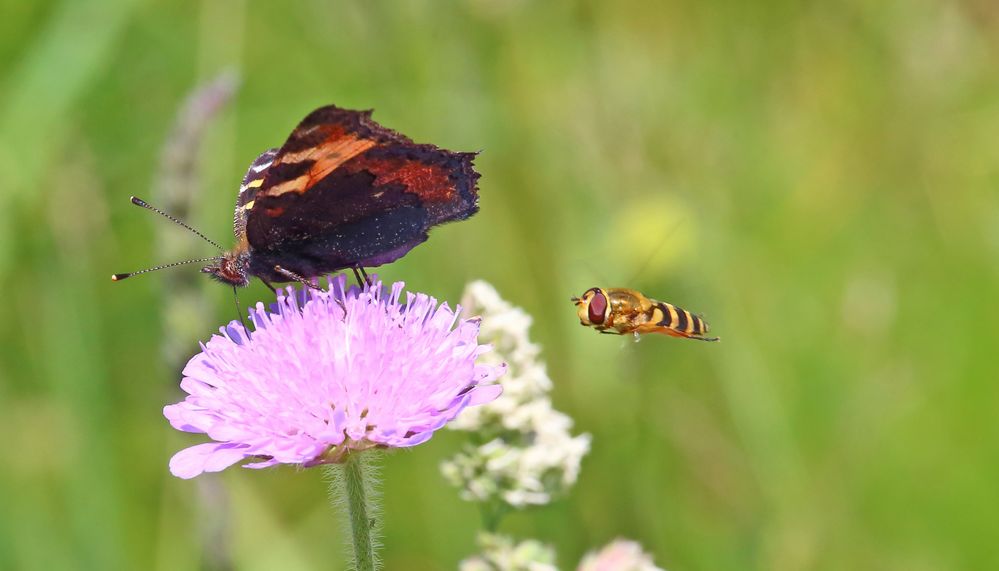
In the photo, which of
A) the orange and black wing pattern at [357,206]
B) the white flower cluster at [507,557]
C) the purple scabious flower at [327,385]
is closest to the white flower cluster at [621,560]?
the white flower cluster at [507,557]

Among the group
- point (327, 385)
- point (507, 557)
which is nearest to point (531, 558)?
point (507, 557)

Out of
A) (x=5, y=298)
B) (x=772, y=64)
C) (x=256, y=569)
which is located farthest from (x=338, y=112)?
(x=772, y=64)

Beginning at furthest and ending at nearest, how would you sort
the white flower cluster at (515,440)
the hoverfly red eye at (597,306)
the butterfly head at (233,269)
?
the hoverfly red eye at (597,306) → the butterfly head at (233,269) → the white flower cluster at (515,440)

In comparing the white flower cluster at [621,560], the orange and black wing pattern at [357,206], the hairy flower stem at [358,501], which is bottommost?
the white flower cluster at [621,560]

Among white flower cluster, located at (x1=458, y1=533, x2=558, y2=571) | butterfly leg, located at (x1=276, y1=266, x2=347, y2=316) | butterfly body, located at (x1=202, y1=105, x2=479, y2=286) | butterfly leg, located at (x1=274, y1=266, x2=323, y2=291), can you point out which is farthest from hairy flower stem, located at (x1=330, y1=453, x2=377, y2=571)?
butterfly body, located at (x1=202, y1=105, x2=479, y2=286)

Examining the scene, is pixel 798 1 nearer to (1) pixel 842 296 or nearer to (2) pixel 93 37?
(1) pixel 842 296

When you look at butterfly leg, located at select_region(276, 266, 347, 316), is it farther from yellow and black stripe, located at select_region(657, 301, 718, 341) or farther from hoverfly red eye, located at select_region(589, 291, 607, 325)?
yellow and black stripe, located at select_region(657, 301, 718, 341)

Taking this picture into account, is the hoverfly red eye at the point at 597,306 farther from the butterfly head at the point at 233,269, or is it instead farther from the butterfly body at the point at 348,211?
the butterfly head at the point at 233,269

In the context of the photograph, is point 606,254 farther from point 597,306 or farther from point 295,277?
point 295,277
